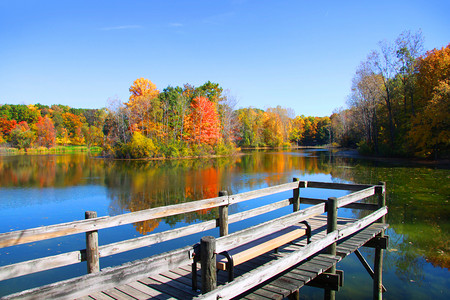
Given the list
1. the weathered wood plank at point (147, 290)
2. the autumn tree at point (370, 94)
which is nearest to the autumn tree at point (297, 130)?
the autumn tree at point (370, 94)

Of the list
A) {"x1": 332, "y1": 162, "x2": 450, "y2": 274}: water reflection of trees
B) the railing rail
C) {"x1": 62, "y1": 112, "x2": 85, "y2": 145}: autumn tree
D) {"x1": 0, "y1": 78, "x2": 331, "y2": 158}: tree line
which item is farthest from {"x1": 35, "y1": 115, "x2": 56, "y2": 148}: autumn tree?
the railing rail

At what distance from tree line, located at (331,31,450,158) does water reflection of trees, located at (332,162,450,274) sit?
15.7m

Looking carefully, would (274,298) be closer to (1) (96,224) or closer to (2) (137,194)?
(1) (96,224)

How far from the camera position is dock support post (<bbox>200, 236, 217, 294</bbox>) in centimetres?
288

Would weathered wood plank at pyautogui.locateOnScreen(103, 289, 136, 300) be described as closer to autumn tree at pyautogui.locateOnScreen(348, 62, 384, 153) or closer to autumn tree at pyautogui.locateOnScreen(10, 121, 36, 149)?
autumn tree at pyautogui.locateOnScreen(348, 62, 384, 153)

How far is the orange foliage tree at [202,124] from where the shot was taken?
51094 mm

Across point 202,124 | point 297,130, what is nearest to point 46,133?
point 202,124

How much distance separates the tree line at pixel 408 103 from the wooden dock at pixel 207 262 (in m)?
30.5

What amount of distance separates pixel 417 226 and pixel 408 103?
35362mm

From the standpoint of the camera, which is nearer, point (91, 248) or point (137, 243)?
point (91, 248)

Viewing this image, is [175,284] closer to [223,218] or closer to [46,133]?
[223,218]

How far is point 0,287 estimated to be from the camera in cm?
676

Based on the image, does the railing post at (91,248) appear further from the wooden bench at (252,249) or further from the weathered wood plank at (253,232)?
the weathered wood plank at (253,232)

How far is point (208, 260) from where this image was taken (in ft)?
9.46
